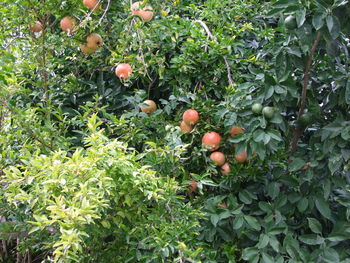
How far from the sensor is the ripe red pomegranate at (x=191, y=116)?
2246 mm

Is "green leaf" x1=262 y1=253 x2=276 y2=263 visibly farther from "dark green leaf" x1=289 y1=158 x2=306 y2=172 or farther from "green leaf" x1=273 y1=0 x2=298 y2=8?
"green leaf" x1=273 y1=0 x2=298 y2=8

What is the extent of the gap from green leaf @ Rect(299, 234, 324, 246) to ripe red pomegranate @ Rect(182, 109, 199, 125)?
0.74 meters

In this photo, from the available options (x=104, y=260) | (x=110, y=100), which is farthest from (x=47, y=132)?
(x=104, y=260)

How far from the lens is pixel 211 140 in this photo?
2213 mm

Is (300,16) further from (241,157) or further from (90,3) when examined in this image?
(90,3)

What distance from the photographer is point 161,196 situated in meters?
1.80

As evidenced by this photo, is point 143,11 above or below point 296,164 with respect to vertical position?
above

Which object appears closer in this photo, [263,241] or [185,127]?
[263,241]

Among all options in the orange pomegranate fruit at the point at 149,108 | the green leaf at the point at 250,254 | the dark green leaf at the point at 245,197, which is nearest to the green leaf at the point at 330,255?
the green leaf at the point at 250,254

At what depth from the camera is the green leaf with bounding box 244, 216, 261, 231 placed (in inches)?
81.6

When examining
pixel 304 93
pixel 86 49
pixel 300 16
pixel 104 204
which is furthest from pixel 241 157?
pixel 86 49

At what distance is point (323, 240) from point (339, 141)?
0.44m

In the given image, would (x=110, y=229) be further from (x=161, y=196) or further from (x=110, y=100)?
(x=110, y=100)

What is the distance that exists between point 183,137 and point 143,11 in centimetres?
70
